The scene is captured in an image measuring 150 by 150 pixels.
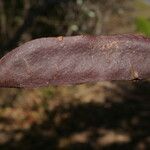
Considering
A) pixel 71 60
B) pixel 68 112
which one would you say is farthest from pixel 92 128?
pixel 71 60

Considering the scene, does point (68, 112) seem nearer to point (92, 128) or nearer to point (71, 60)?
point (92, 128)

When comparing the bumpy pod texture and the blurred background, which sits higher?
the bumpy pod texture

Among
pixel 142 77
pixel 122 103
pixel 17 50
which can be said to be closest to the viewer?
pixel 17 50

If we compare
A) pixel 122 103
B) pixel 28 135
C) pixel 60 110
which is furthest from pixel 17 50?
pixel 122 103

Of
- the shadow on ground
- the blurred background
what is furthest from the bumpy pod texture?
the shadow on ground

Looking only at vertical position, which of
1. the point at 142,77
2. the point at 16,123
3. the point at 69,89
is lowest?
the point at 69,89

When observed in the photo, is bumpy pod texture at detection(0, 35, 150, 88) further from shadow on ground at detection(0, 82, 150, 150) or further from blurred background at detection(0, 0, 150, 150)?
shadow on ground at detection(0, 82, 150, 150)

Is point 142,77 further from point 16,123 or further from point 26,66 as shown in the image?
point 16,123
